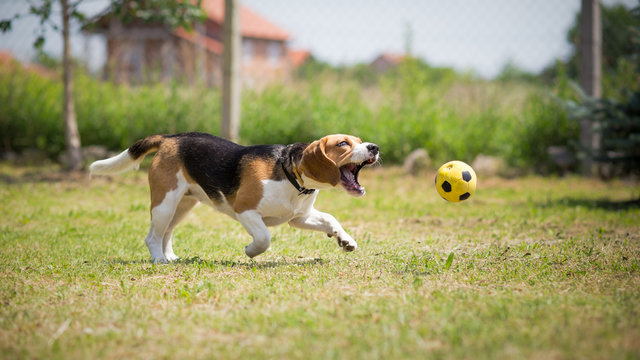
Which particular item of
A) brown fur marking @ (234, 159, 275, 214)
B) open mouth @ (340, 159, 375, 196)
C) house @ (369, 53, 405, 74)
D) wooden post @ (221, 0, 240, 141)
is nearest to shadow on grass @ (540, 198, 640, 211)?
open mouth @ (340, 159, 375, 196)

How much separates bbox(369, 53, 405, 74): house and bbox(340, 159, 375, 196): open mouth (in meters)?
9.10

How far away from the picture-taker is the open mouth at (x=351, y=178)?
461cm

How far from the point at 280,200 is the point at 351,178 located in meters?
0.61

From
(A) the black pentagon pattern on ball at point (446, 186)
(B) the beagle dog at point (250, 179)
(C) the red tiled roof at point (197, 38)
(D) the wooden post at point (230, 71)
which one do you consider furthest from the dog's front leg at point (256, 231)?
(C) the red tiled roof at point (197, 38)

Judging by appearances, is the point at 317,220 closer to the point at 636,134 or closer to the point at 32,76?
the point at 636,134

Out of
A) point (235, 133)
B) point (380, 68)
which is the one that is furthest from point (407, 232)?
point (380, 68)

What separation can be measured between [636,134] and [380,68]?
21.3 feet

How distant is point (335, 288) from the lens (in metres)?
4.02

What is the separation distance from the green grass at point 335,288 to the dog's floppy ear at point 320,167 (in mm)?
716

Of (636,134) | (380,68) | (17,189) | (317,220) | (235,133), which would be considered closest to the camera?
(317,220)

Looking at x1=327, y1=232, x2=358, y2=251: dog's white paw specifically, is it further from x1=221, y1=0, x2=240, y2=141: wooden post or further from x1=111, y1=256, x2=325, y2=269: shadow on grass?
x1=221, y1=0, x2=240, y2=141: wooden post

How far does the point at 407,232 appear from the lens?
21.6 ft

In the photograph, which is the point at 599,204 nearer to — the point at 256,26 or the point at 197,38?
the point at 197,38

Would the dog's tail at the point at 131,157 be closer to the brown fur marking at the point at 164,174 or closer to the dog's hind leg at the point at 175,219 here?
the brown fur marking at the point at 164,174
